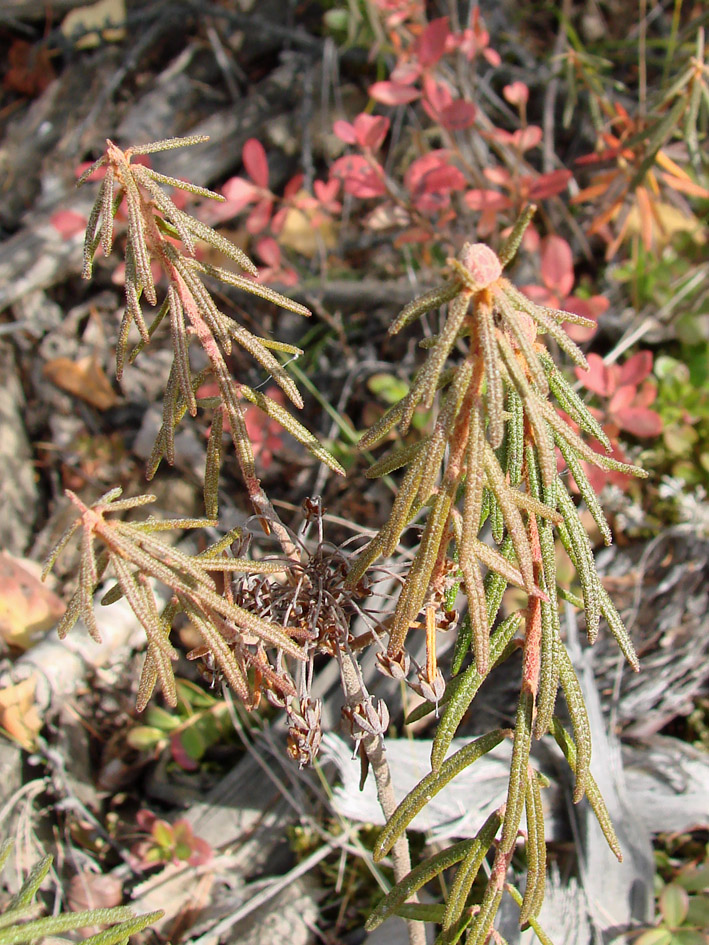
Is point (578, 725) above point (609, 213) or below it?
below

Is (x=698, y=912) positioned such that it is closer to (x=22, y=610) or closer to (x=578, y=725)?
(x=578, y=725)

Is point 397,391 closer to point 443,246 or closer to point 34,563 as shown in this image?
point 443,246

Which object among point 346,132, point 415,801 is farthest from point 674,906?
point 346,132

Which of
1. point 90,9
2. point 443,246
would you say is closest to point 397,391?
point 443,246

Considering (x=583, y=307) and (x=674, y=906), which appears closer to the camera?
(x=674, y=906)

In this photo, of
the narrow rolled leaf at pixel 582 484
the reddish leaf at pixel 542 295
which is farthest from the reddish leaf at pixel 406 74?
the narrow rolled leaf at pixel 582 484

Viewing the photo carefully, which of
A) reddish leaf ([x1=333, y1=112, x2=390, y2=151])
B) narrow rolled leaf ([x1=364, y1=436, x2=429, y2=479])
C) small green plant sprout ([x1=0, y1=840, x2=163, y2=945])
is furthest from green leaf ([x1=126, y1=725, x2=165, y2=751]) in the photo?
reddish leaf ([x1=333, y1=112, x2=390, y2=151])
